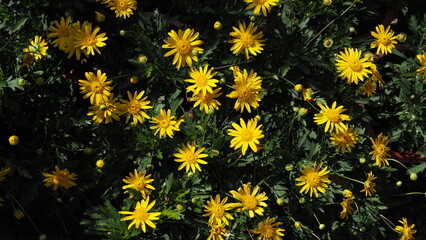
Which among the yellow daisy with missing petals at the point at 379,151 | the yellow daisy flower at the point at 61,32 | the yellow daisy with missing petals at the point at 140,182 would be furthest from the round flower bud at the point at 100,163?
the yellow daisy with missing petals at the point at 379,151

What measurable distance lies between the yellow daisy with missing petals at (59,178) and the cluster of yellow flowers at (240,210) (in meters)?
0.77

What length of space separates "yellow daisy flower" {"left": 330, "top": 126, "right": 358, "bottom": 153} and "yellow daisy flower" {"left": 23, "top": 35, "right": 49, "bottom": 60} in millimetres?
1717

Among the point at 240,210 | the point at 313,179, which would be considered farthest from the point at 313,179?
the point at 240,210

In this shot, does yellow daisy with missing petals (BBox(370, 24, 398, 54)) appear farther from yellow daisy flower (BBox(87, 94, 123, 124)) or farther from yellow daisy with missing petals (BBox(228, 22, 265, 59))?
yellow daisy flower (BBox(87, 94, 123, 124))

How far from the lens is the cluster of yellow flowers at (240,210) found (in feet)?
8.17

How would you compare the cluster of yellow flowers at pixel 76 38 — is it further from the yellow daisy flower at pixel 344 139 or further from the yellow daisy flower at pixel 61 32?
the yellow daisy flower at pixel 344 139

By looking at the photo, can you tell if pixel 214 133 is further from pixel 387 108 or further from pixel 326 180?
pixel 387 108

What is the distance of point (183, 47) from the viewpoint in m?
2.57

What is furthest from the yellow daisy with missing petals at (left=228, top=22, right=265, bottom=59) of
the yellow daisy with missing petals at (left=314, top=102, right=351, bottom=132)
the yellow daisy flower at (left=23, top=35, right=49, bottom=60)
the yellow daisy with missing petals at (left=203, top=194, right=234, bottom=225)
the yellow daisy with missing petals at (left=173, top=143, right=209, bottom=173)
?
the yellow daisy flower at (left=23, top=35, right=49, bottom=60)

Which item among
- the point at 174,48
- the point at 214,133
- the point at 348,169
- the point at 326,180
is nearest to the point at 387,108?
the point at 348,169

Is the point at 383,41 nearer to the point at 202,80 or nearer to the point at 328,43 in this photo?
the point at 328,43

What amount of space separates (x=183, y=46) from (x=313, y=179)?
105cm

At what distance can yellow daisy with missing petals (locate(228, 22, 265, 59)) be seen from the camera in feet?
8.75

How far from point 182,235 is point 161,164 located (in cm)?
45
